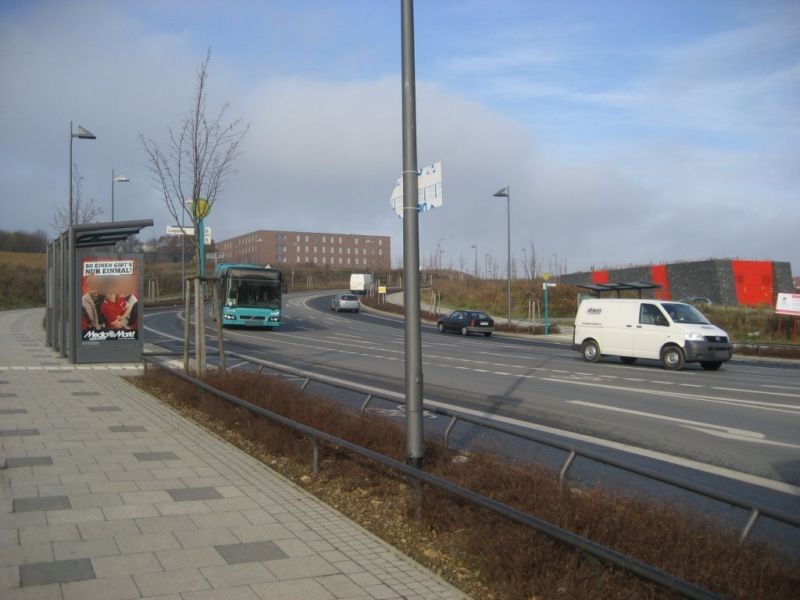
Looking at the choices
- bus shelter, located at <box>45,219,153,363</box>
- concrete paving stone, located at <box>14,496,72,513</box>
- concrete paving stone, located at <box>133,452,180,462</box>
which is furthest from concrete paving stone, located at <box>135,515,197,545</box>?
bus shelter, located at <box>45,219,153,363</box>

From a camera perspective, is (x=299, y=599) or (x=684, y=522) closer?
(x=299, y=599)

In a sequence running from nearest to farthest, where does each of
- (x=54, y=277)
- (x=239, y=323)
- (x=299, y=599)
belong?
1. (x=299, y=599)
2. (x=54, y=277)
3. (x=239, y=323)

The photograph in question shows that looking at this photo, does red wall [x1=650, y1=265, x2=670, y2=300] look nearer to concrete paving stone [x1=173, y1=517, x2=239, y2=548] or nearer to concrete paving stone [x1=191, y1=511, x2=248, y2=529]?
concrete paving stone [x1=191, y1=511, x2=248, y2=529]

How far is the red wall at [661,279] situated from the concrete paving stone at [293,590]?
170ft

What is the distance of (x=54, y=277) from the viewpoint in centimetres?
2153

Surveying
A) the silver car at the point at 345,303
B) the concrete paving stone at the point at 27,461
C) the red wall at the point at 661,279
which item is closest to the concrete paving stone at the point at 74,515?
the concrete paving stone at the point at 27,461

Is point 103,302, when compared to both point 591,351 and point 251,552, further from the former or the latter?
point 251,552

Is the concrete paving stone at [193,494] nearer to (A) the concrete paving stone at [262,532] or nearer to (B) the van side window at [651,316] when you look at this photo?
(A) the concrete paving stone at [262,532]

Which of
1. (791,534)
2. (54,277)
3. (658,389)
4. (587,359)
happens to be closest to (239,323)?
(54,277)

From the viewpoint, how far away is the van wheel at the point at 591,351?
23438 mm

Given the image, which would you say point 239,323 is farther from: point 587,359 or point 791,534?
point 791,534

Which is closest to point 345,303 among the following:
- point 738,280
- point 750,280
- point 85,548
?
point 738,280

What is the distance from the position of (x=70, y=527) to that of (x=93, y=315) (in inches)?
522

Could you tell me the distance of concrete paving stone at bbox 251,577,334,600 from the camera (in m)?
4.40
